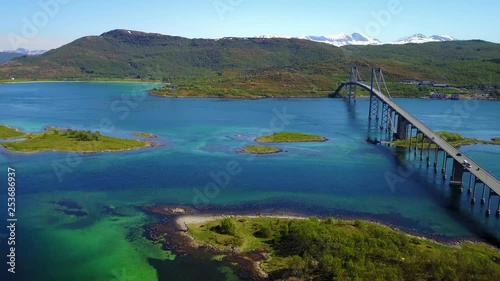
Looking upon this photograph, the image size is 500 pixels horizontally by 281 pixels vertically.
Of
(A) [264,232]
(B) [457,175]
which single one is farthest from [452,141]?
(A) [264,232]

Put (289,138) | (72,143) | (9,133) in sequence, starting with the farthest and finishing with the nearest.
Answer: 1. (289,138)
2. (9,133)
3. (72,143)

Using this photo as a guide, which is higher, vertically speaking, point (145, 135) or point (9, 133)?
point (9, 133)

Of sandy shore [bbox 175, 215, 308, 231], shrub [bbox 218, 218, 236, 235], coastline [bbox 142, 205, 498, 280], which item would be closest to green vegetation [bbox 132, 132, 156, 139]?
coastline [bbox 142, 205, 498, 280]

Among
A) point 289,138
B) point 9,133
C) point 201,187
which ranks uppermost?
point 9,133

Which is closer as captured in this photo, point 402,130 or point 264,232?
point 264,232

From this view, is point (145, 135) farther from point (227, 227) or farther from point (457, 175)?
point (457, 175)
